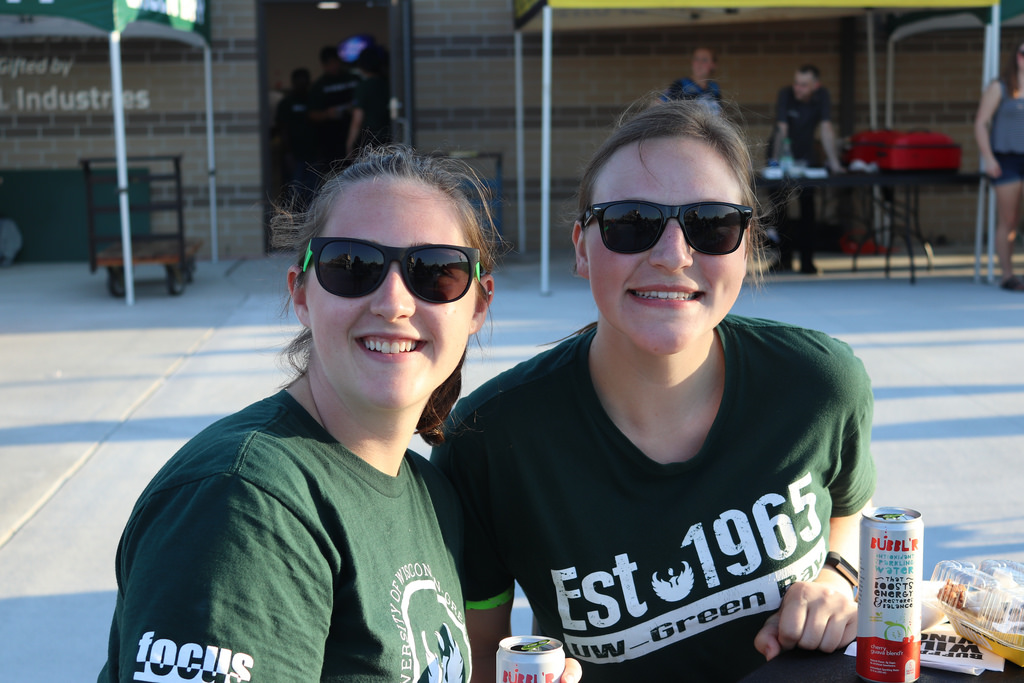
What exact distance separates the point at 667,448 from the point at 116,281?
861 centimetres

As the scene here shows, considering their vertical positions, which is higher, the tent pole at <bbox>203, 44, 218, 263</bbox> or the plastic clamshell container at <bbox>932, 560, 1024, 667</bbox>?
the tent pole at <bbox>203, 44, 218, 263</bbox>

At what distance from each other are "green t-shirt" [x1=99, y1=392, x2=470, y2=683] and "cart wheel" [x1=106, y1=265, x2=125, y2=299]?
8517 millimetres

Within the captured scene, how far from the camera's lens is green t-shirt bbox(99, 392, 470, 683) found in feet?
3.92

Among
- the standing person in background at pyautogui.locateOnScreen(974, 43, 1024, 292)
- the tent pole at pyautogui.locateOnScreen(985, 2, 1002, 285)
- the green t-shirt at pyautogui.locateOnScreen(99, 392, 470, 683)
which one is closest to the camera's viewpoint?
the green t-shirt at pyautogui.locateOnScreen(99, 392, 470, 683)

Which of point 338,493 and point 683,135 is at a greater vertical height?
point 683,135

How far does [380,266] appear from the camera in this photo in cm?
158

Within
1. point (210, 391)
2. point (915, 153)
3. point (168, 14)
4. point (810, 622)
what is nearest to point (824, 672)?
point (810, 622)

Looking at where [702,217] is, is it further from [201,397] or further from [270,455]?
[201,397]

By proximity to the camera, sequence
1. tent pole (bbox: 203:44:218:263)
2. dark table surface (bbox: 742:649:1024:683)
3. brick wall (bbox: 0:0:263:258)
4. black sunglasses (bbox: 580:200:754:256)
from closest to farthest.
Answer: dark table surface (bbox: 742:649:1024:683) < black sunglasses (bbox: 580:200:754:256) < tent pole (bbox: 203:44:218:263) < brick wall (bbox: 0:0:263:258)

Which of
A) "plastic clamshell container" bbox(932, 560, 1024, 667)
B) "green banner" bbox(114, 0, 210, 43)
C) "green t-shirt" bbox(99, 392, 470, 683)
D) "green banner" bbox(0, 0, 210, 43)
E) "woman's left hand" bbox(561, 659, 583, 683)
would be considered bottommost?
"woman's left hand" bbox(561, 659, 583, 683)

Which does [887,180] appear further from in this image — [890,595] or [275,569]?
[275,569]

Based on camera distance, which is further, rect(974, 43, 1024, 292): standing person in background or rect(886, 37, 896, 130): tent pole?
rect(886, 37, 896, 130): tent pole

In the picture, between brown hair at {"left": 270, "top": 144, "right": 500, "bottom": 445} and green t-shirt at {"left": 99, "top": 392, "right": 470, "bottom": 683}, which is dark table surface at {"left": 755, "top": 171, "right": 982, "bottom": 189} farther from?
green t-shirt at {"left": 99, "top": 392, "right": 470, "bottom": 683}

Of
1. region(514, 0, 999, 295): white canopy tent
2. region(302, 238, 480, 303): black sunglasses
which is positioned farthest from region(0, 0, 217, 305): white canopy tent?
region(302, 238, 480, 303): black sunglasses
